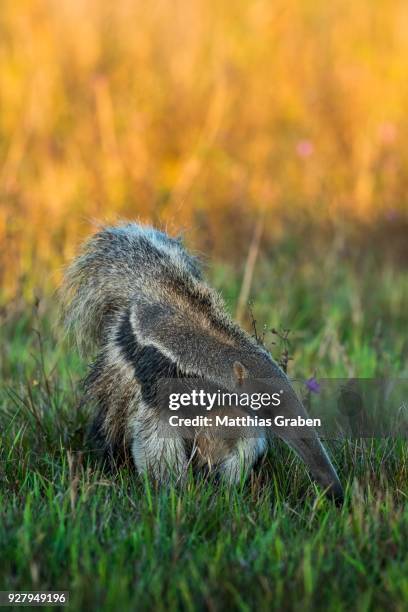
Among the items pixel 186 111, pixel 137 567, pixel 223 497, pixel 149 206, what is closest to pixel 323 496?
pixel 223 497

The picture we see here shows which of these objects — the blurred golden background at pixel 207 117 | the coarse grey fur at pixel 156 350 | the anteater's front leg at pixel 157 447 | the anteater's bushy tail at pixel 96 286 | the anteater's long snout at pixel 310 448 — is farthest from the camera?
the blurred golden background at pixel 207 117

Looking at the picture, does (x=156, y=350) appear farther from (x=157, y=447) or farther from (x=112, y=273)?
(x=112, y=273)

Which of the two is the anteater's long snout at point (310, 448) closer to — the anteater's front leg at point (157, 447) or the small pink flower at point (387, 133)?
the anteater's front leg at point (157, 447)

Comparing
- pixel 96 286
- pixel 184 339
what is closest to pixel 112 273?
pixel 96 286

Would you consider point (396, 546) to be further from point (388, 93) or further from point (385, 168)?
point (388, 93)

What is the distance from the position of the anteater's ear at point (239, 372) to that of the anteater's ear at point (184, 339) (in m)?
0.01

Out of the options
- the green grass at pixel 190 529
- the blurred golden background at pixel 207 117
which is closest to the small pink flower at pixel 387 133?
the blurred golden background at pixel 207 117

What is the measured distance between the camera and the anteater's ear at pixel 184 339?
4289 mm

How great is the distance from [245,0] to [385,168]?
11.4ft

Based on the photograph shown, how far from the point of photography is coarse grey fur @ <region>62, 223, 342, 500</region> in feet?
14.0

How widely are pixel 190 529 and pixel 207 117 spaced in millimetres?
7305

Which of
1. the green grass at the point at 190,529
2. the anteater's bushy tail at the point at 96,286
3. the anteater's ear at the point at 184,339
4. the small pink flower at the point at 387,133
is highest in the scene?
the small pink flower at the point at 387,133

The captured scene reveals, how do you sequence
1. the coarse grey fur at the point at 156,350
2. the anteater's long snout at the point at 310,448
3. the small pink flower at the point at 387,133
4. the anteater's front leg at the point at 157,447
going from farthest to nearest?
the small pink flower at the point at 387,133, the anteater's front leg at the point at 157,447, the coarse grey fur at the point at 156,350, the anteater's long snout at the point at 310,448

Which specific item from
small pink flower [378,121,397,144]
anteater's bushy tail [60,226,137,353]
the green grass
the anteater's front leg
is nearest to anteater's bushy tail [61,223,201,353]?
anteater's bushy tail [60,226,137,353]
